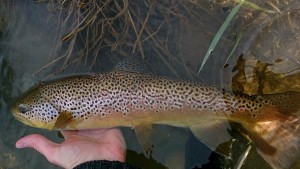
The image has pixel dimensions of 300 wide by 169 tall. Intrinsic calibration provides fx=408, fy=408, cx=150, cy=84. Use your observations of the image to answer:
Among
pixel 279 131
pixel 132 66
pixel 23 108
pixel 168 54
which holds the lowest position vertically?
pixel 23 108

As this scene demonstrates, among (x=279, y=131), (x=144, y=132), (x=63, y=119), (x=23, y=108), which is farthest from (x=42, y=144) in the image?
(x=279, y=131)

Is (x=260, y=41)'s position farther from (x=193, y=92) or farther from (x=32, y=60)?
(x=32, y=60)

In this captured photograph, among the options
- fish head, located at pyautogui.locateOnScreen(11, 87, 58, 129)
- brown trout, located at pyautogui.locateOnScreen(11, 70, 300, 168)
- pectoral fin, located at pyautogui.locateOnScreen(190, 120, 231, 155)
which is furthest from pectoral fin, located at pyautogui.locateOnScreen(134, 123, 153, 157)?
fish head, located at pyautogui.locateOnScreen(11, 87, 58, 129)

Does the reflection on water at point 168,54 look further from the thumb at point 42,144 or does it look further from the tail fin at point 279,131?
the thumb at point 42,144

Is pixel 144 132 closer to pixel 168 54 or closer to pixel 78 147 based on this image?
pixel 78 147

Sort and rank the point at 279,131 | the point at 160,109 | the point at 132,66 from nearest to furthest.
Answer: the point at 279,131, the point at 160,109, the point at 132,66

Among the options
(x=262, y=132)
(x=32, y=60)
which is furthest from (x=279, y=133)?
(x=32, y=60)
